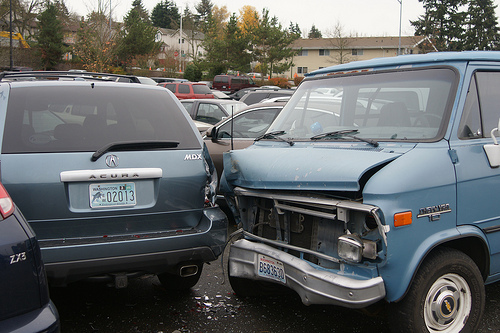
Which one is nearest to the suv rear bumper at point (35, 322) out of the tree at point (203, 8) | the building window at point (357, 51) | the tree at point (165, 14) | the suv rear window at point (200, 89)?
the suv rear window at point (200, 89)

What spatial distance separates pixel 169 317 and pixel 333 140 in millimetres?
2035

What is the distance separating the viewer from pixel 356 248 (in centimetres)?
306

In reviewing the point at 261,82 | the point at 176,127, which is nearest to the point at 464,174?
the point at 176,127

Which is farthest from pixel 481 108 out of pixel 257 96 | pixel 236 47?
pixel 236 47

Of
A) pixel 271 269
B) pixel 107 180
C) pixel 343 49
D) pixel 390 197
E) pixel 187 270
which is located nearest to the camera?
pixel 390 197

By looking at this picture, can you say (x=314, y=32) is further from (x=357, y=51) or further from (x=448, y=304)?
(x=448, y=304)

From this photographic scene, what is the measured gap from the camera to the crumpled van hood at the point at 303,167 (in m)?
3.10

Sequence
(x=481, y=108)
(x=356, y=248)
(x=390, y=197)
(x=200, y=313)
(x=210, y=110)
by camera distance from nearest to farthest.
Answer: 1. (x=390, y=197)
2. (x=356, y=248)
3. (x=481, y=108)
4. (x=200, y=313)
5. (x=210, y=110)

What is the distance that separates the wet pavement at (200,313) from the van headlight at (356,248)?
2.49ft

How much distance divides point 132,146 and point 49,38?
174 feet

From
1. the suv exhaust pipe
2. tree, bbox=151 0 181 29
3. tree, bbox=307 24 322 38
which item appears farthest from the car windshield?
tree, bbox=307 24 322 38

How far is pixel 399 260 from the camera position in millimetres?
2975

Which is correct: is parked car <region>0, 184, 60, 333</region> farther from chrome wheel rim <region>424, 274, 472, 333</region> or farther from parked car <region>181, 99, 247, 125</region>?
parked car <region>181, 99, 247, 125</region>

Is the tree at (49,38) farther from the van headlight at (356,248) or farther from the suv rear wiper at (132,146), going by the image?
the van headlight at (356,248)
